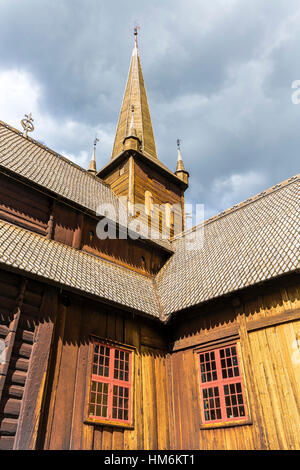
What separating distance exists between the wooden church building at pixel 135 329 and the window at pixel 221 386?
3 cm

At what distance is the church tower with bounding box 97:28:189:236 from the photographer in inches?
735

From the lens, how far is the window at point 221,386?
30.4 feet

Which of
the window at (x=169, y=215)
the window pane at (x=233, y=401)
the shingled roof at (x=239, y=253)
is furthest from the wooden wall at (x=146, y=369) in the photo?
the window at (x=169, y=215)

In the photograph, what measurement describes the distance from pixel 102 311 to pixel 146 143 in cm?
1523

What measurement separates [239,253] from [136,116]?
16174 mm

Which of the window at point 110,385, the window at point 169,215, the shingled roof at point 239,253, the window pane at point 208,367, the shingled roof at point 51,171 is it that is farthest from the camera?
the window at point 169,215

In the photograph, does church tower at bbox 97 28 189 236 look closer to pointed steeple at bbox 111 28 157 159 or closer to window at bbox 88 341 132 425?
pointed steeple at bbox 111 28 157 159

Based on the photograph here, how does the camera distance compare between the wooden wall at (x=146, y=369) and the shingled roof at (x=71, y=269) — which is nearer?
the wooden wall at (x=146, y=369)

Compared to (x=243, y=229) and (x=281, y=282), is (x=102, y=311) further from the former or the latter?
(x=243, y=229)

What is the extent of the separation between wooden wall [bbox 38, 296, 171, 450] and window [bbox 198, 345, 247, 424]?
141 cm

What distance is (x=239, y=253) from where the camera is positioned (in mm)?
11484

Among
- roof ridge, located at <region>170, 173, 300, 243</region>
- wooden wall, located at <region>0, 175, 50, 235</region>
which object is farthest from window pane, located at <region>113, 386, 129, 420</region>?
roof ridge, located at <region>170, 173, 300, 243</region>

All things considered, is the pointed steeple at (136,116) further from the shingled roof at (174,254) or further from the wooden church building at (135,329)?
the wooden church building at (135,329)

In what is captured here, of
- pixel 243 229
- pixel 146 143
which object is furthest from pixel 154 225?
pixel 146 143
